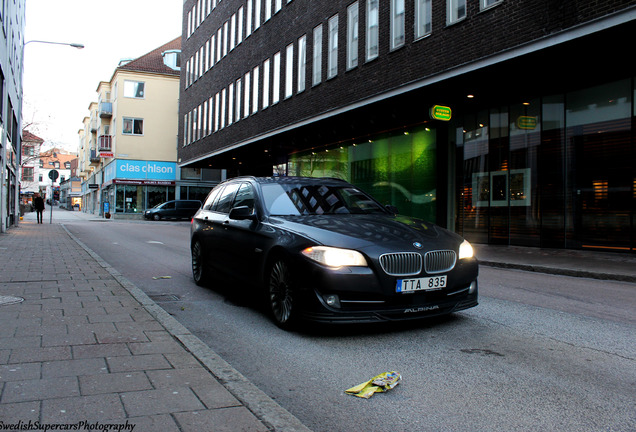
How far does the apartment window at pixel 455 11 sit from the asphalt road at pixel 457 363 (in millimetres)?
9779

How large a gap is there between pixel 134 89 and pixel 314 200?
48891 mm

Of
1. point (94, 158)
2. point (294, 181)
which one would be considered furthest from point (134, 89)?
point (294, 181)

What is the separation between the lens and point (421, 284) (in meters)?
4.58

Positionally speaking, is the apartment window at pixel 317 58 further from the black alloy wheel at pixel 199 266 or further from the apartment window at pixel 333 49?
the black alloy wheel at pixel 199 266

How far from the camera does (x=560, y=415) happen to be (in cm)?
300

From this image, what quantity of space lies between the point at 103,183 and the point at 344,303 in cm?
5703

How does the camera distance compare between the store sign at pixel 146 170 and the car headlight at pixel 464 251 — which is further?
the store sign at pixel 146 170

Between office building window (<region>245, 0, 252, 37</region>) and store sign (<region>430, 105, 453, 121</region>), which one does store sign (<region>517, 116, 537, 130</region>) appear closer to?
store sign (<region>430, 105, 453, 121</region>)

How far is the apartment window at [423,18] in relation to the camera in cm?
1522

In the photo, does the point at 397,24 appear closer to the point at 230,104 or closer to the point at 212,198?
the point at 212,198

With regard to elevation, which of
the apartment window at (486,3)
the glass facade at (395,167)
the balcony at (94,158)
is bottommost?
the glass facade at (395,167)

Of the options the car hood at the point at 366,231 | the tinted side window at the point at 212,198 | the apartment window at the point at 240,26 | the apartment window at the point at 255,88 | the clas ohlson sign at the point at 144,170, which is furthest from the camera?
the clas ohlson sign at the point at 144,170

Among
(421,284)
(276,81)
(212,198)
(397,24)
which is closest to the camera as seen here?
(421,284)

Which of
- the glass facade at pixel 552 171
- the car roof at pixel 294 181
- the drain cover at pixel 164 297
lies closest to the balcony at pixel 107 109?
the glass facade at pixel 552 171
